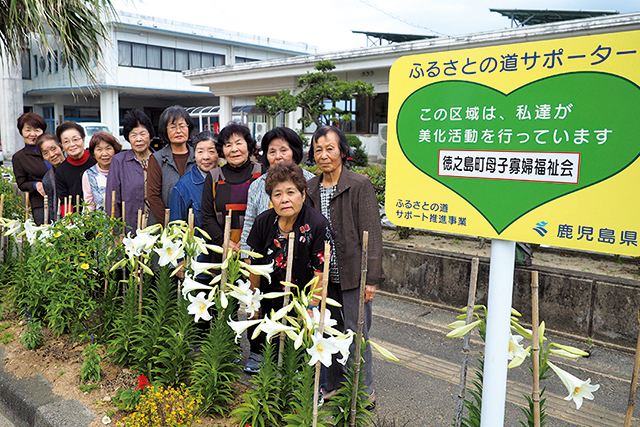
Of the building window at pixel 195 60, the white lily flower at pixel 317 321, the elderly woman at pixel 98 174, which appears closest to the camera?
the white lily flower at pixel 317 321

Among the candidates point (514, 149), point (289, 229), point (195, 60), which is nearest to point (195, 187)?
point (289, 229)

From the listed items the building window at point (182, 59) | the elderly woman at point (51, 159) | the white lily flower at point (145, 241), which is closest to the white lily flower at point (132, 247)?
the white lily flower at point (145, 241)

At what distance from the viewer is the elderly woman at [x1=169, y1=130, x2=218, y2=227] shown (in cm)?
377

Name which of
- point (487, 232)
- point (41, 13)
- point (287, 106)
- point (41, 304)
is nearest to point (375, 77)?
point (287, 106)

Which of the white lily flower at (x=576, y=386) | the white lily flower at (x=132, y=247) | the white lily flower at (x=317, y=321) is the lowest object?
the white lily flower at (x=576, y=386)

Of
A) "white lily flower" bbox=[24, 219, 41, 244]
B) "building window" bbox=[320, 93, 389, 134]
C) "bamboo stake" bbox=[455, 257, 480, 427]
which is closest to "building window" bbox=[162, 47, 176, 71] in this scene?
"building window" bbox=[320, 93, 389, 134]

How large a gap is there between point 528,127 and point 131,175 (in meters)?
3.35

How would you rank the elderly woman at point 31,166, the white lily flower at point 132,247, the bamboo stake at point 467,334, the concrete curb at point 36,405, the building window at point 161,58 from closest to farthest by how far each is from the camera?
the bamboo stake at point 467,334 → the concrete curb at point 36,405 → the white lily flower at point 132,247 → the elderly woman at point 31,166 → the building window at point 161,58

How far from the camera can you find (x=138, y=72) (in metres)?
27.0

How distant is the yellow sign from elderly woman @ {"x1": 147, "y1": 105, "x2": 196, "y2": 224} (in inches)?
99.8

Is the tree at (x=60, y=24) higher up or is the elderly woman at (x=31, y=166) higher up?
the tree at (x=60, y=24)

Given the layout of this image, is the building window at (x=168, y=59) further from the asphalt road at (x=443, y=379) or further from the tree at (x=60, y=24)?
the asphalt road at (x=443, y=379)

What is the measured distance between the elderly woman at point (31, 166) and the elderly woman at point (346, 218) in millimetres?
→ 3935

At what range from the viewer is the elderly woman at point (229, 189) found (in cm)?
354
